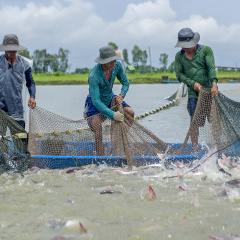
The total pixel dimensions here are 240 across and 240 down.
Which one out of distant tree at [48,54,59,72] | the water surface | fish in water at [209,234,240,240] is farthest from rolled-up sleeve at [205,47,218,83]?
distant tree at [48,54,59,72]

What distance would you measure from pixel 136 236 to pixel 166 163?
2.75 meters

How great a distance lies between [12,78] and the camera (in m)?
7.15

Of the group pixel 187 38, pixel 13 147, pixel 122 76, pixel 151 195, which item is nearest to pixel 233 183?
pixel 151 195

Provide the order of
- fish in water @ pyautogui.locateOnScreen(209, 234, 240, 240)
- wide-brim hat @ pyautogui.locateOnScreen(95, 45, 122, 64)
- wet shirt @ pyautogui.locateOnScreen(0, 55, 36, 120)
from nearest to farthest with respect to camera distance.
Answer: fish in water @ pyautogui.locateOnScreen(209, 234, 240, 240) → wide-brim hat @ pyautogui.locateOnScreen(95, 45, 122, 64) → wet shirt @ pyautogui.locateOnScreen(0, 55, 36, 120)

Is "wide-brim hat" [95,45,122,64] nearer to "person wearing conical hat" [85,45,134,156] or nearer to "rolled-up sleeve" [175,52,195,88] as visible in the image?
"person wearing conical hat" [85,45,134,156]

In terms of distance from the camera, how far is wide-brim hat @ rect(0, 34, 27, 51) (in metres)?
6.96

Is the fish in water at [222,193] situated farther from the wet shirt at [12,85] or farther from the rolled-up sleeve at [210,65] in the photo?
the wet shirt at [12,85]

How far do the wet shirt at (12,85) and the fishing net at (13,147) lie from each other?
0.26m

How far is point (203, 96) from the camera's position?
708 centimetres

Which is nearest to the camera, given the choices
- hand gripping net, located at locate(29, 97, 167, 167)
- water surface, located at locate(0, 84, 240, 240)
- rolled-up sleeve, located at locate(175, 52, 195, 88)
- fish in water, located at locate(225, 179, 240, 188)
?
water surface, located at locate(0, 84, 240, 240)

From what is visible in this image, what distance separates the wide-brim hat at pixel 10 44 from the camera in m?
6.96

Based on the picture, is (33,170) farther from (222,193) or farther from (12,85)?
(222,193)

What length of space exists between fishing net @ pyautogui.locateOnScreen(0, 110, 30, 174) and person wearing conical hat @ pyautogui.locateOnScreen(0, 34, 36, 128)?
242 millimetres

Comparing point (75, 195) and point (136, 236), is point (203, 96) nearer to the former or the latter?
point (75, 195)
